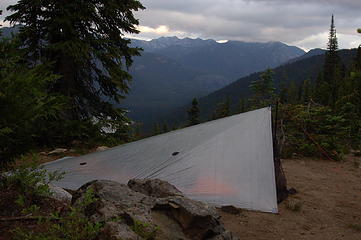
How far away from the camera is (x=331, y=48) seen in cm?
5809


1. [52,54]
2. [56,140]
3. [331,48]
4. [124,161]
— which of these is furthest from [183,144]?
[331,48]

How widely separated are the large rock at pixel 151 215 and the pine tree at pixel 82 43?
6.96 m

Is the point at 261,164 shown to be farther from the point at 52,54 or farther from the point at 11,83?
the point at 52,54

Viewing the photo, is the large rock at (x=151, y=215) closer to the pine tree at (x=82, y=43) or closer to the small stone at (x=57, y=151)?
the small stone at (x=57, y=151)

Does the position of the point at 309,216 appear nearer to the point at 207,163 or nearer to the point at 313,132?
the point at 207,163

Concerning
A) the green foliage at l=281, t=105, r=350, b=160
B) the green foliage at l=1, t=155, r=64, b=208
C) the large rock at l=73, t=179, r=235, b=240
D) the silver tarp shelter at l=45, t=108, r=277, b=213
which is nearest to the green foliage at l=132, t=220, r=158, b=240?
the large rock at l=73, t=179, r=235, b=240

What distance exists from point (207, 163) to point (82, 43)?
6732 millimetres

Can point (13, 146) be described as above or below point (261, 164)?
above

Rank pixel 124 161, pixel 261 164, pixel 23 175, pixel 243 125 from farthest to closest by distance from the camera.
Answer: pixel 243 125, pixel 124 161, pixel 261 164, pixel 23 175

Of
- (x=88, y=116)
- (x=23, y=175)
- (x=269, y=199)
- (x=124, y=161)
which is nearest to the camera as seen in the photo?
(x=23, y=175)

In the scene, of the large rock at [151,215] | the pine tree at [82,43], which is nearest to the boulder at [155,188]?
the large rock at [151,215]

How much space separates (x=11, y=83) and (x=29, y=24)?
347 inches

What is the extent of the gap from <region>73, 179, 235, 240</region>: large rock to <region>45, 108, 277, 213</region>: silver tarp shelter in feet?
6.85

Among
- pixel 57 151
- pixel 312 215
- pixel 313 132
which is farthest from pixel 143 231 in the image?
pixel 313 132
